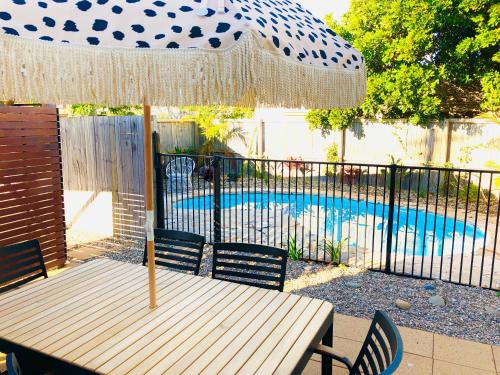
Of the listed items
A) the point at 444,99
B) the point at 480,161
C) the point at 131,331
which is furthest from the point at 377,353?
the point at 444,99

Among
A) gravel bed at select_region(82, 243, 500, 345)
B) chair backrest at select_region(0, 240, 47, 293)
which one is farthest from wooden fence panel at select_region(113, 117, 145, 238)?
chair backrest at select_region(0, 240, 47, 293)

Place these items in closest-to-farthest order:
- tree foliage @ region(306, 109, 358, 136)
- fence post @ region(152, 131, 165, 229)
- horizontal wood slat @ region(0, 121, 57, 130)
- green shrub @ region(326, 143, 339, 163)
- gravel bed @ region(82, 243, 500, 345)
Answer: gravel bed @ region(82, 243, 500, 345) → horizontal wood slat @ region(0, 121, 57, 130) → fence post @ region(152, 131, 165, 229) → tree foliage @ region(306, 109, 358, 136) → green shrub @ region(326, 143, 339, 163)

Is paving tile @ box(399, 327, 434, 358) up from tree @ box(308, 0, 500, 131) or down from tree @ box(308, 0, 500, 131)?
down

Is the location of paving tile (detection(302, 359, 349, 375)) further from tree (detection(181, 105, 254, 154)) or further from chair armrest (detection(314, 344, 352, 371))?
tree (detection(181, 105, 254, 154))

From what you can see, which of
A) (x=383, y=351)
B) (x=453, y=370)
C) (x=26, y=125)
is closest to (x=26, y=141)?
(x=26, y=125)

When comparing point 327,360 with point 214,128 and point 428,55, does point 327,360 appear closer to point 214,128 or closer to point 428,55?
point 428,55

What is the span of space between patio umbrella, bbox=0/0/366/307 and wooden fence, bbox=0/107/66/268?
2.65 m

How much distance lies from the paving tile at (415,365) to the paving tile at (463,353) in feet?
0.39

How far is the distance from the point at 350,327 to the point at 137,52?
8.78 ft

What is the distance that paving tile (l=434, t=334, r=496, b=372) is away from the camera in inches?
108

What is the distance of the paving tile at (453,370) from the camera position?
2.63 meters

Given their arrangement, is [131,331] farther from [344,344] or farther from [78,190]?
[78,190]

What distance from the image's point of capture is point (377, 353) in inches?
65.3

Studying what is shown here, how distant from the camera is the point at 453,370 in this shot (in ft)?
8.72
